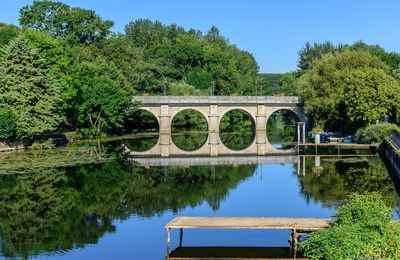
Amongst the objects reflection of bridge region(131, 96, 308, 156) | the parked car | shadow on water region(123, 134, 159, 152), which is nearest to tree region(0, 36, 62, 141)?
shadow on water region(123, 134, 159, 152)

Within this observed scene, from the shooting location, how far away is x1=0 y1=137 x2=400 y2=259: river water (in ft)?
77.2

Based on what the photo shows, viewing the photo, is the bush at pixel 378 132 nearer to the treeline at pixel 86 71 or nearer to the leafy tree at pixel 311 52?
the treeline at pixel 86 71

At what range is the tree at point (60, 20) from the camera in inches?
3701

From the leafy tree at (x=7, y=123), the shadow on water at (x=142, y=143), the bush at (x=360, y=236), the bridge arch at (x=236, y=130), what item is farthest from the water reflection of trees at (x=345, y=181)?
the leafy tree at (x=7, y=123)

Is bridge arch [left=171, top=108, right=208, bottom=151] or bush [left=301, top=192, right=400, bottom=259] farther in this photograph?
bridge arch [left=171, top=108, right=208, bottom=151]

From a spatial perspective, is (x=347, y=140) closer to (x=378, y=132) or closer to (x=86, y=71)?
(x=378, y=132)

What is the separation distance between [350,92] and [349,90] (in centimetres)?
99

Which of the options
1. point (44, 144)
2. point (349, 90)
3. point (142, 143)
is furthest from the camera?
point (142, 143)

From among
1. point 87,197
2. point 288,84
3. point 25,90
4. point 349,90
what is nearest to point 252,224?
point 87,197

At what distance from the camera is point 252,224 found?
21828mm

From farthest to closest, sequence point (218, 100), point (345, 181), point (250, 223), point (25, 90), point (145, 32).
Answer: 1. point (145, 32)
2. point (218, 100)
3. point (25, 90)
4. point (345, 181)
5. point (250, 223)

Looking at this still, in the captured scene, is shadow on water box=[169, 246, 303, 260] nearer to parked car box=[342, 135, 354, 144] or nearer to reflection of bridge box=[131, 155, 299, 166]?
reflection of bridge box=[131, 155, 299, 166]

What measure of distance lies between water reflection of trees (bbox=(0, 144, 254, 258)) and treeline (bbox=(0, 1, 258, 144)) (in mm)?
13897

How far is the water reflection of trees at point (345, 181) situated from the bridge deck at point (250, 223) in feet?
27.2
